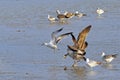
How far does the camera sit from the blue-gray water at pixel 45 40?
10.4 m

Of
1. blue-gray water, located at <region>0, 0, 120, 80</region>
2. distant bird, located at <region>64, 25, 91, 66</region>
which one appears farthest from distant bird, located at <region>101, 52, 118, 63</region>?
distant bird, located at <region>64, 25, 91, 66</region>

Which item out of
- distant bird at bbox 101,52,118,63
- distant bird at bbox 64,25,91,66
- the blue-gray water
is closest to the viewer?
the blue-gray water

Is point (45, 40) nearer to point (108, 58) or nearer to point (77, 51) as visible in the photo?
point (77, 51)

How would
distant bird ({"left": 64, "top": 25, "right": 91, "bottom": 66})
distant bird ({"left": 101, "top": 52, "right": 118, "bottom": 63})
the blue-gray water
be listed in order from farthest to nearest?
distant bird ({"left": 64, "top": 25, "right": 91, "bottom": 66}) < distant bird ({"left": 101, "top": 52, "right": 118, "bottom": 63}) < the blue-gray water

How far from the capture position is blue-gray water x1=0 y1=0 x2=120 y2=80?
10445 mm

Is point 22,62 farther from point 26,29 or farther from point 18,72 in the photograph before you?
point 26,29

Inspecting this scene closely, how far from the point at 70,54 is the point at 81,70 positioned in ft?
2.98

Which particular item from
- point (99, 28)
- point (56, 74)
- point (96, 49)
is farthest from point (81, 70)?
point (99, 28)

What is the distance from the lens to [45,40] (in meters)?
14.8

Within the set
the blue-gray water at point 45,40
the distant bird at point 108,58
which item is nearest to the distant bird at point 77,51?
the blue-gray water at point 45,40

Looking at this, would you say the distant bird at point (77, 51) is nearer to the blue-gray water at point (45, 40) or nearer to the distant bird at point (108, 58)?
the blue-gray water at point (45, 40)

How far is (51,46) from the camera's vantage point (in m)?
12.6

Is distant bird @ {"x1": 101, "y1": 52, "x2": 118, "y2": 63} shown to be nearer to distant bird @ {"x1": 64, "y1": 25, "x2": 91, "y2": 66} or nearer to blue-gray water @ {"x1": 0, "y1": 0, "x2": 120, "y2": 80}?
blue-gray water @ {"x1": 0, "y1": 0, "x2": 120, "y2": 80}

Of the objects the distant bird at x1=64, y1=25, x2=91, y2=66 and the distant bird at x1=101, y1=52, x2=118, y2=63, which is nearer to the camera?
the distant bird at x1=101, y1=52, x2=118, y2=63
